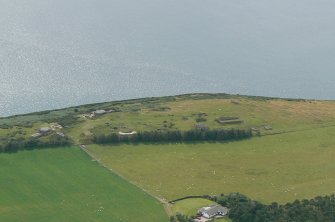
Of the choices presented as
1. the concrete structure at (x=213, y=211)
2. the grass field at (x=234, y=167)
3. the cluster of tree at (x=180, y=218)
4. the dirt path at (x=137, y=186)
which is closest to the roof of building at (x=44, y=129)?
the dirt path at (x=137, y=186)

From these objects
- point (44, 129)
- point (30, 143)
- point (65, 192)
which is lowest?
point (65, 192)

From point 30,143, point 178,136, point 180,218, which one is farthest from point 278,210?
point 30,143

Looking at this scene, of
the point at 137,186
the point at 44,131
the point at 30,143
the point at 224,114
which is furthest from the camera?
the point at 224,114

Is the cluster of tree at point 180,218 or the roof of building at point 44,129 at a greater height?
the roof of building at point 44,129

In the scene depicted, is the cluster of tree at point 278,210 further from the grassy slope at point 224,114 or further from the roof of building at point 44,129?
the roof of building at point 44,129

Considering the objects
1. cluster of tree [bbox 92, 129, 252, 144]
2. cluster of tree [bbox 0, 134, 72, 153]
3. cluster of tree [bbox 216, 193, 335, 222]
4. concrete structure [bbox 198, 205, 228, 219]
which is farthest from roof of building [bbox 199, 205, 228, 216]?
cluster of tree [bbox 0, 134, 72, 153]

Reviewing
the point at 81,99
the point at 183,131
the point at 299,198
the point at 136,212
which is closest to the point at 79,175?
the point at 136,212

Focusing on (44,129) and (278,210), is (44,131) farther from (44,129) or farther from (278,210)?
(278,210)

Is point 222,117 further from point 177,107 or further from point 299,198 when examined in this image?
point 299,198
